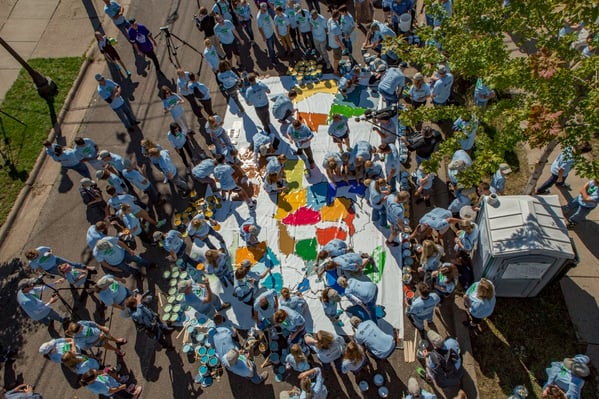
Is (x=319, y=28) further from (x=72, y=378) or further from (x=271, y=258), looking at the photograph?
(x=72, y=378)

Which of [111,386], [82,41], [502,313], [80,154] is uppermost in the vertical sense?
[82,41]

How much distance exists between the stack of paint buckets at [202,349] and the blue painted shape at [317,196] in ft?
12.7

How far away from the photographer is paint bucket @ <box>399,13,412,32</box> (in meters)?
12.9

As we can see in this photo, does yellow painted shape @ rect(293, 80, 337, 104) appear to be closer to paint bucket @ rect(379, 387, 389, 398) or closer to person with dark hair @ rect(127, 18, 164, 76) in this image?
person with dark hair @ rect(127, 18, 164, 76)

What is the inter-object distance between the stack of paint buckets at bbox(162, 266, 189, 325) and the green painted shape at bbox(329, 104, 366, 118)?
6500 millimetres

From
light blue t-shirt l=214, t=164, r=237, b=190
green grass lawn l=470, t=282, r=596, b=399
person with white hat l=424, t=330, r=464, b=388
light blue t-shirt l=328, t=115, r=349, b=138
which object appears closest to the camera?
person with white hat l=424, t=330, r=464, b=388

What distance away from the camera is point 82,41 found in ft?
54.6

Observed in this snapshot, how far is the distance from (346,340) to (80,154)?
8509mm

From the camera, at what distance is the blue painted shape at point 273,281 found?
9812mm

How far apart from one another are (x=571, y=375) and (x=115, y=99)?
12893 millimetres

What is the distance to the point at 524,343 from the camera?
8.41 meters

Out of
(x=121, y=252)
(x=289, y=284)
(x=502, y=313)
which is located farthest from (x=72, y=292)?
(x=502, y=313)

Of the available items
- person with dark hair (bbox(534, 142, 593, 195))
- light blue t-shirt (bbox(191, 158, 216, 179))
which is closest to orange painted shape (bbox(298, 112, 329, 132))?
light blue t-shirt (bbox(191, 158, 216, 179))

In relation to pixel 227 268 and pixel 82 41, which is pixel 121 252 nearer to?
pixel 227 268
